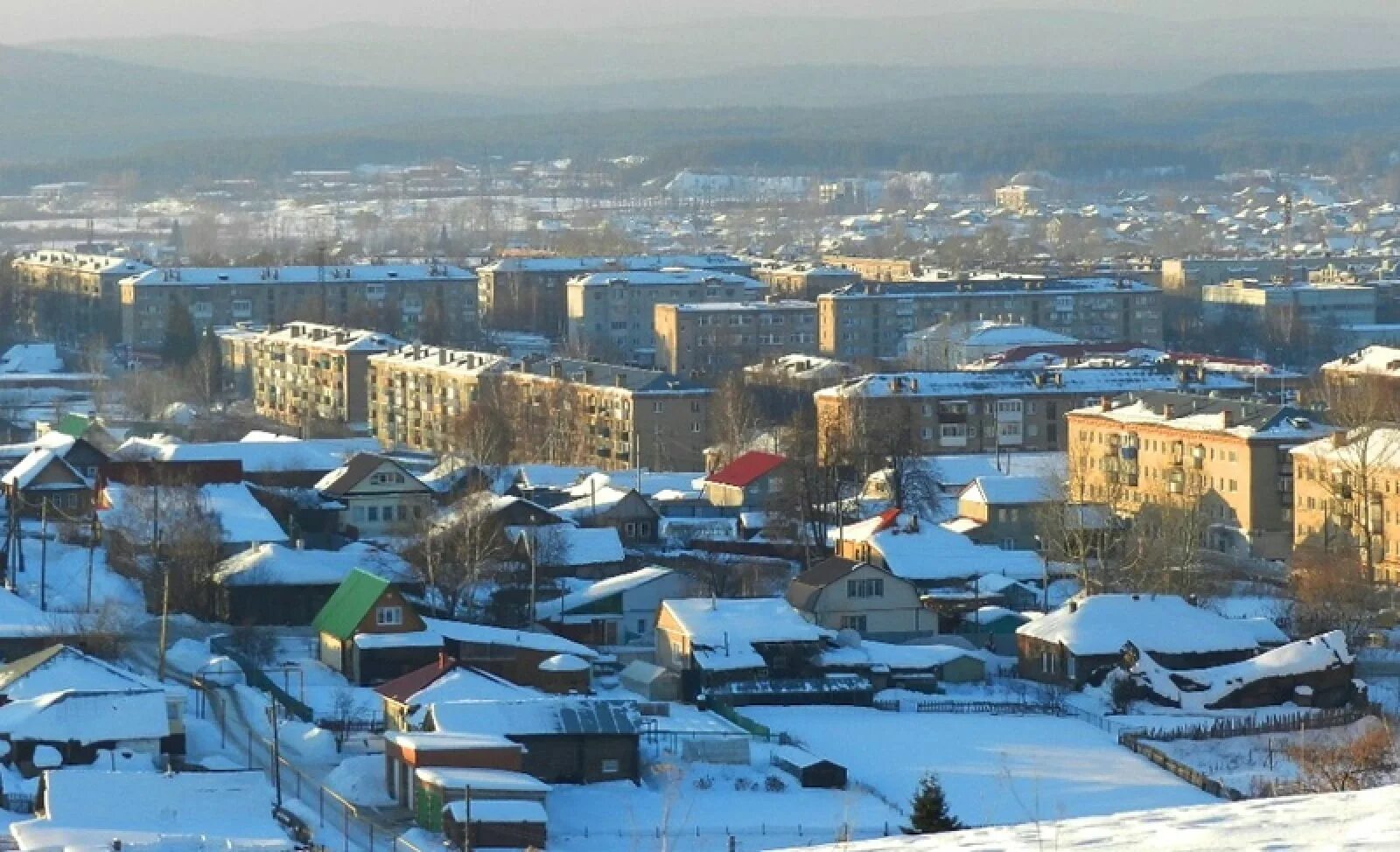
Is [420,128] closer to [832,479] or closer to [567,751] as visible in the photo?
[832,479]

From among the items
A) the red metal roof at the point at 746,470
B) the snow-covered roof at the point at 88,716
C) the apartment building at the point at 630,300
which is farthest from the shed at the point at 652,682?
the apartment building at the point at 630,300

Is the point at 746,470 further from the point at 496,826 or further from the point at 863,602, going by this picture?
the point at 496,826

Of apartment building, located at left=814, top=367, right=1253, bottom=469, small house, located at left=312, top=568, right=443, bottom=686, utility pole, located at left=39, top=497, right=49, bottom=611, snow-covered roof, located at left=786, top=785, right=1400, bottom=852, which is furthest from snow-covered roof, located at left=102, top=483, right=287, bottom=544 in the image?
snow-covered roof, located at left=786, top=785, right=1400, bottom=852

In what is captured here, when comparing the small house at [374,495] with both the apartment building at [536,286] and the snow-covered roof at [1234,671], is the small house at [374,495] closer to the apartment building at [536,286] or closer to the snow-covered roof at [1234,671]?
the snow-covered roof at [1234,671]

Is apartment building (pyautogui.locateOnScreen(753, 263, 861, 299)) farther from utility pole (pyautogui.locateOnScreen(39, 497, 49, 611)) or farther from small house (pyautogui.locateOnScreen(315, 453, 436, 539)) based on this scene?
utility pole (pyautogui.locateOnScreen(39, 497, 49, 611))

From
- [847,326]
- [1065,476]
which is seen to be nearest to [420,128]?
[847,326]

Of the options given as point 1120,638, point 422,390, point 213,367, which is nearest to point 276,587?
point 1120,638

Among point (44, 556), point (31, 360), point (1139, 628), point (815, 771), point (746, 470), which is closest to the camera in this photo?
point (815, 771)
